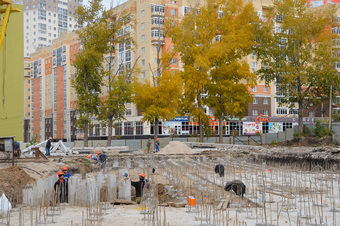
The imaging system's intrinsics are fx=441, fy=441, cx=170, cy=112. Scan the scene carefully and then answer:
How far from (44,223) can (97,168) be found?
1354 cm

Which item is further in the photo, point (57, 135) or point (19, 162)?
point (57, 135)

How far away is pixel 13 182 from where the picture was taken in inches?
613

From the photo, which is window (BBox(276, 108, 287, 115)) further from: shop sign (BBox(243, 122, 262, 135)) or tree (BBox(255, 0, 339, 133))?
tree (BBox(255, 0, 339, 133))

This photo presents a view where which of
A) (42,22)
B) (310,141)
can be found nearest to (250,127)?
(310,141)

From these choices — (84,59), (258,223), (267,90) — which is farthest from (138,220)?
(267,90)

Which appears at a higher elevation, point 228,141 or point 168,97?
point 168,97

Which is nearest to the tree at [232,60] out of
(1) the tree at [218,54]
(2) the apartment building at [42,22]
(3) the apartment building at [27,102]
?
(1) the tree at [218,54]

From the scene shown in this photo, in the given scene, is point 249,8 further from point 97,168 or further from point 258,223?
point 258,223

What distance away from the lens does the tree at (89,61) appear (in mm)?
36844

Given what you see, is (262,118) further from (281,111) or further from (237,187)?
(237,187)

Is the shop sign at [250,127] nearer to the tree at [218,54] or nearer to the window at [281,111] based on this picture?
the window at [281,111]

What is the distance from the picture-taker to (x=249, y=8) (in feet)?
118

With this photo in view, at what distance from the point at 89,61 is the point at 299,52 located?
17.0 meters

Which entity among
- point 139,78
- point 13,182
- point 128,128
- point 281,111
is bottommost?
point 13,182
